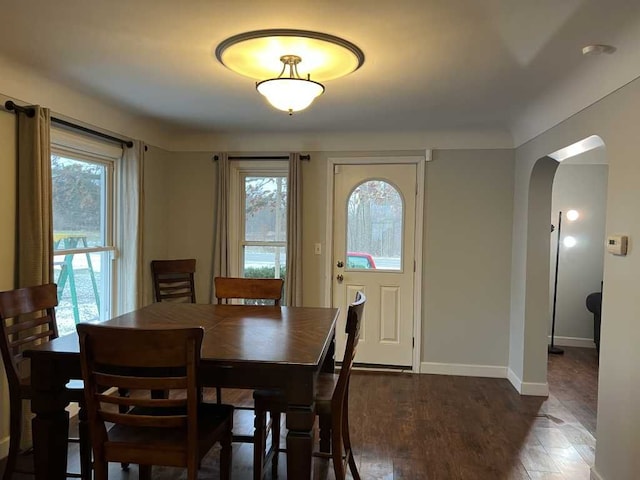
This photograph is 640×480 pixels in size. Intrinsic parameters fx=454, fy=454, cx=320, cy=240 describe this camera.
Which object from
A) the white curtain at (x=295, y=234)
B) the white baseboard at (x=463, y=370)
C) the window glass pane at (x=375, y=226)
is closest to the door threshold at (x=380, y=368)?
the white baseboard at (x=463, y=370)

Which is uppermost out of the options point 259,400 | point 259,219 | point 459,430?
point 259,219

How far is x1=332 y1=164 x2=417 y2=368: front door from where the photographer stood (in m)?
4.33

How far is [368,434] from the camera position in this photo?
3018 mm

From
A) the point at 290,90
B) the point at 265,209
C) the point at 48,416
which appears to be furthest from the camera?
the point at 265,209

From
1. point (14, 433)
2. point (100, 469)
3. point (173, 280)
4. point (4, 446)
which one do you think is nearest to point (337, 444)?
point (100, 469)

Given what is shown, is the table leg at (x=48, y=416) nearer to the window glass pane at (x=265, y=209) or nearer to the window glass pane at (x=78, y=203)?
the window glass pane at (x=78, y=203)

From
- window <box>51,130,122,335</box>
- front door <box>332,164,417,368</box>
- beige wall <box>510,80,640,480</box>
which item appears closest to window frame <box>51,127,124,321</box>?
window <box>51,130,122,335</box>

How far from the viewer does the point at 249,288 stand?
308cm

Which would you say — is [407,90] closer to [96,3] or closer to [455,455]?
[96,3]

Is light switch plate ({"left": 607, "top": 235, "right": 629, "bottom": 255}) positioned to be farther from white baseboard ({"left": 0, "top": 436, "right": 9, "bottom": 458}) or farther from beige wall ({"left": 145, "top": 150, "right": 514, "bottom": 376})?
white baseboard ({"left": 0, "top": 436, "right": 9, "bottom": 458})

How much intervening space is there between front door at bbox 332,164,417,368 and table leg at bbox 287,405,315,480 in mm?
2644

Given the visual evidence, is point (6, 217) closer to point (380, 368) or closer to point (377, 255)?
point (377, 255)

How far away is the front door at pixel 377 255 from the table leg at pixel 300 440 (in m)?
2.64

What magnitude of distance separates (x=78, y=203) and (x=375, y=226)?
254cm
